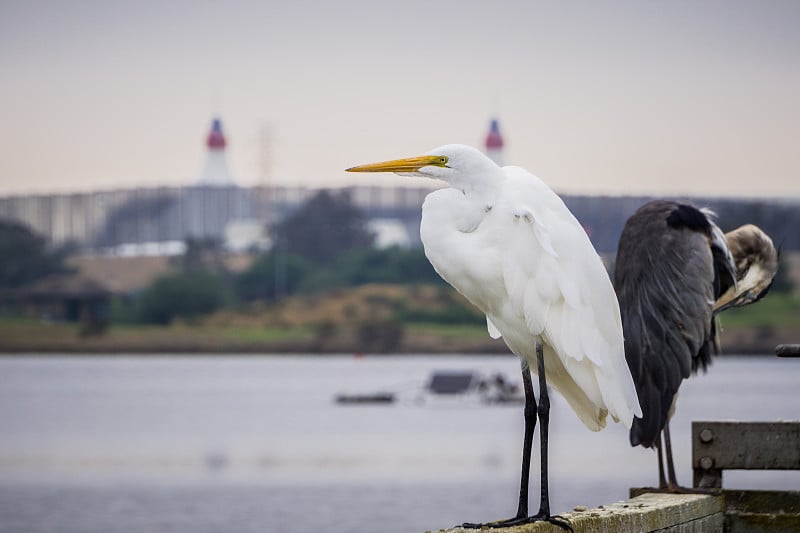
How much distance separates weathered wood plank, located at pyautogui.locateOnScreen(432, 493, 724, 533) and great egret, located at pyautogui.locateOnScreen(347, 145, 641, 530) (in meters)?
0.30

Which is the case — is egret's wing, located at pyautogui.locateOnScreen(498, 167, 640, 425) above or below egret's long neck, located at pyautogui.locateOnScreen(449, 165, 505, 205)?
below

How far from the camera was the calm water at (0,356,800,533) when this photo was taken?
2264 cm

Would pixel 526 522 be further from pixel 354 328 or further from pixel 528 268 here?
pixel 354 328

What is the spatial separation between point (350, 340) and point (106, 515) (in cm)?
6135

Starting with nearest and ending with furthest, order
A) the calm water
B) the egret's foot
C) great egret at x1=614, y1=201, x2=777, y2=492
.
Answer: the egret's foot < great egret at x1=614, y1=201, x2=777, y2=492 < the calm water

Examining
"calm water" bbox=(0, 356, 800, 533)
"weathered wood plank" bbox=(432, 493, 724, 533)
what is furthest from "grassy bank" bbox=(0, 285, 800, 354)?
"weathered wood plank" bbox=(432, 493, 724, 533)

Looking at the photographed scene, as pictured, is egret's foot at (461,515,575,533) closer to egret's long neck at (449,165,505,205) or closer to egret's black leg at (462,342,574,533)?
Answer: egret's black leg at (462,342,574,533)

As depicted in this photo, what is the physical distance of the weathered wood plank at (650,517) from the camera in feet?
16.6

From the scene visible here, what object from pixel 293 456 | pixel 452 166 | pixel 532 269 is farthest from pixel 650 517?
pixel 293 456

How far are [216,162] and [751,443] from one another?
97.6 m

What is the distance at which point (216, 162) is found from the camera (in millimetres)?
102438

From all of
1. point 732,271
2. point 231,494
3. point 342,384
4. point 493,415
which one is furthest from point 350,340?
point 732,271

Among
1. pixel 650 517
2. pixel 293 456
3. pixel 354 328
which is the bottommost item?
pixel 354 328

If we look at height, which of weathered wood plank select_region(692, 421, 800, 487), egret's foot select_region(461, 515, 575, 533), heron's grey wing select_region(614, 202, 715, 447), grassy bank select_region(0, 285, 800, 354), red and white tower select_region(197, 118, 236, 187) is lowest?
grassy bank select_region(0, 285, 800, 354)
